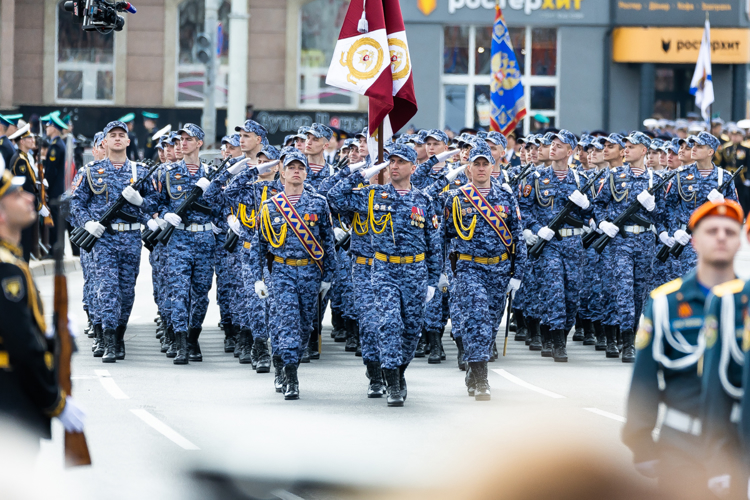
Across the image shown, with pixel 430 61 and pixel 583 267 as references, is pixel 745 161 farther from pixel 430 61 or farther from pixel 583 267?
pixel 583 267

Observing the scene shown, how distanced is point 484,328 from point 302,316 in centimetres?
152

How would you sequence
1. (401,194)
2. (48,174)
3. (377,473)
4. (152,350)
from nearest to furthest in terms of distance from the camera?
(377,473), (401,194), (152,350), (48,174)

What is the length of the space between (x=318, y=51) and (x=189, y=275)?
1008 inches

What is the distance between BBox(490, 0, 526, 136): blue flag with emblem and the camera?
1928 cm

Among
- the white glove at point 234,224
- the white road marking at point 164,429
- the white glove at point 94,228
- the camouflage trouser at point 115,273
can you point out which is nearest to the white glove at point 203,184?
the white glove at point 234,224

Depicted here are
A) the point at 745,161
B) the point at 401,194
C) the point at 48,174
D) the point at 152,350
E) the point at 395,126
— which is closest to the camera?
the point at 401,194

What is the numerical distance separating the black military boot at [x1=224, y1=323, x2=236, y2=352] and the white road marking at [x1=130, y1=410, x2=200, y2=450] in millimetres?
3690

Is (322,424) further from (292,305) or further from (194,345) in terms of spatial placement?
(194,345)

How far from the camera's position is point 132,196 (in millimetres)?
12734

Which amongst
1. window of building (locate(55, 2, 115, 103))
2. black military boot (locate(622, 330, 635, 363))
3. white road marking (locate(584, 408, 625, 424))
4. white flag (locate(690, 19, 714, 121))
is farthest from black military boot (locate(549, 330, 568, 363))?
window of building (locate(55, 2, 115, 103))

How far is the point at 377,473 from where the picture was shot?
7.82 meters

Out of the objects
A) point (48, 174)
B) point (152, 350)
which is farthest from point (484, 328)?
point (48, 174)

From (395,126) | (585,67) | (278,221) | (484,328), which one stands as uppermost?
(585,67)

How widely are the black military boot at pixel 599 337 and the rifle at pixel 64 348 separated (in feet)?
31.0
